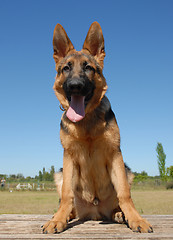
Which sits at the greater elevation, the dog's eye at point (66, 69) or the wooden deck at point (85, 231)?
the dog's eye at point (66, 69)

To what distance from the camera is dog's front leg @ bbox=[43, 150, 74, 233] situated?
3010 millimetres

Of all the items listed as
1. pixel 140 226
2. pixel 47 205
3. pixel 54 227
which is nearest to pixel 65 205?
pixel 54 227

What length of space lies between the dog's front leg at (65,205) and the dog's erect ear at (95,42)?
160 cm

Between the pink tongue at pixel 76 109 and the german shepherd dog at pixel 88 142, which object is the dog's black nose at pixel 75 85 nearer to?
the german shepherd dog at pixel 88 142

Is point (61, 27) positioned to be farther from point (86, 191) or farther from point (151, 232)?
point (151, 232)

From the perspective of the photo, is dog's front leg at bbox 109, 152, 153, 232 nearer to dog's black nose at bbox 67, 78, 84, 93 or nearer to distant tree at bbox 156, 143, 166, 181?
dog's black nose at bbox 67, 78, 84, 93

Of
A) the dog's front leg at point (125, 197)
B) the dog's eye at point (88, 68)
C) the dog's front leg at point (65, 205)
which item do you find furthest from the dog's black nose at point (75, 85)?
the dog's front leg at point (125, 197)

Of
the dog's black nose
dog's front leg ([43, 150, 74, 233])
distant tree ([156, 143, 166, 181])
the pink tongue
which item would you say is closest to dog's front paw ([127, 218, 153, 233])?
dog's front leg ([43, 150, 74, 233])

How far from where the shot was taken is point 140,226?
9.66 feet

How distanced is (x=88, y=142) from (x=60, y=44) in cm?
163

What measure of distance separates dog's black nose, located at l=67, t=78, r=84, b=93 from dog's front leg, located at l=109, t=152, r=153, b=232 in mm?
1051

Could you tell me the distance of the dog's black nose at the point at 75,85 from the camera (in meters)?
3.18

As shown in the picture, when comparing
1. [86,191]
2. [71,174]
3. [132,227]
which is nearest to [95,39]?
[71,174]

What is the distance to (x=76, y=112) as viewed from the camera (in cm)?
333
